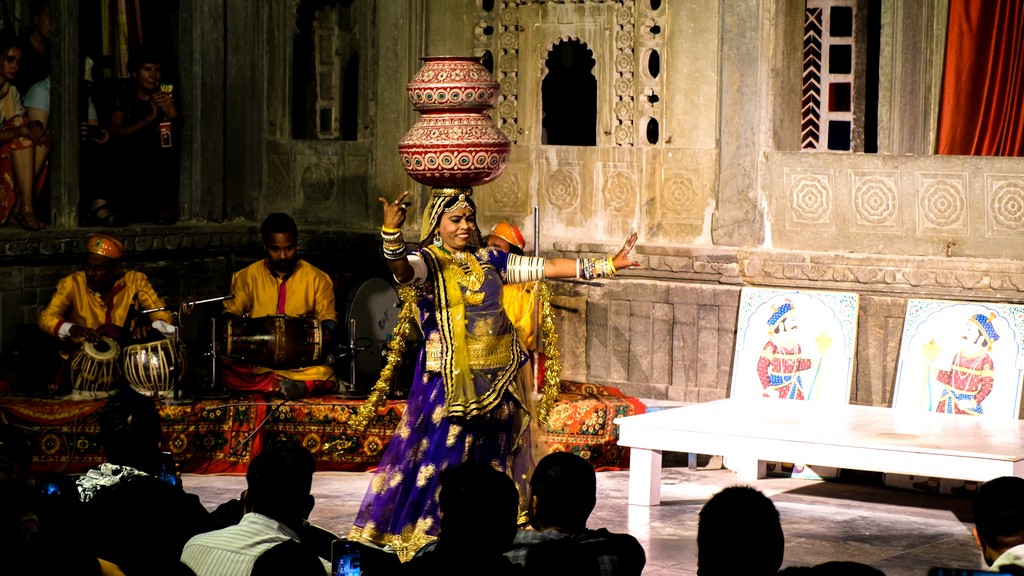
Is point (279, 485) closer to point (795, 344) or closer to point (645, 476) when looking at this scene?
point (645, 476)

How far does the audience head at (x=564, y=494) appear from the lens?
4910mm

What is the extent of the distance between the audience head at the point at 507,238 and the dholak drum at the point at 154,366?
6.93 feet

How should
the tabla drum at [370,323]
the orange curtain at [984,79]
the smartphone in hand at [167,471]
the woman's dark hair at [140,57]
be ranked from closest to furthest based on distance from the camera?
1. the smartphone in hand at [167,471]
2. the tabla drum at [370,323]
3. the orange curtain at [984,79]
4. the woman's dark hair at [140,57]

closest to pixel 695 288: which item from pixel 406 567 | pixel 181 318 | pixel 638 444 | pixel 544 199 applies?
pixel 544 199

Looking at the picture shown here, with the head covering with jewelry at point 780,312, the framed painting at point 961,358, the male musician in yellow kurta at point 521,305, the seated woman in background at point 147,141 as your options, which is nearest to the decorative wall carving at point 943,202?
the framed painting at point 961,358

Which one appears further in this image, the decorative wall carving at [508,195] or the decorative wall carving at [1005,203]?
the decorative wall carving at [508,195]

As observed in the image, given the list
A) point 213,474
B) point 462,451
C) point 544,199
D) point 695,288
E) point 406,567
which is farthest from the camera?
point 544,199

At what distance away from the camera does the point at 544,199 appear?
37.1 feet

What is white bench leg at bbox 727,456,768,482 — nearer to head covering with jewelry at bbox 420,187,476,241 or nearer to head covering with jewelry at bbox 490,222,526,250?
head covering with jewelry at bbox 490,222,526,250

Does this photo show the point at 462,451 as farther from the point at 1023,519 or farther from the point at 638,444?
the point at 1023,519

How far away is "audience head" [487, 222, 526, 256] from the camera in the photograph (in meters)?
10.2

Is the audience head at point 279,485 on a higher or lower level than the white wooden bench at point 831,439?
higher

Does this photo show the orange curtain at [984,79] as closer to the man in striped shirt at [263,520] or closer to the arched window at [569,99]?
the arched window at [569,99]

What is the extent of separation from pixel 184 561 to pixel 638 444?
422 cm
